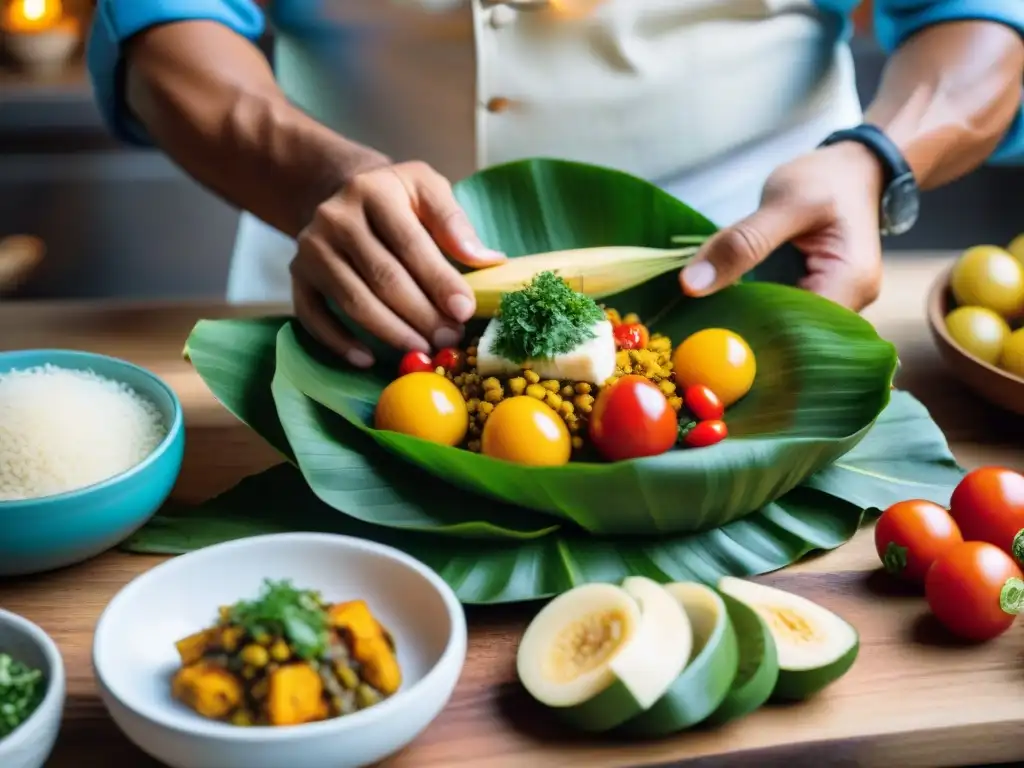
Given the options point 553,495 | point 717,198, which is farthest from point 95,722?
point 717,198

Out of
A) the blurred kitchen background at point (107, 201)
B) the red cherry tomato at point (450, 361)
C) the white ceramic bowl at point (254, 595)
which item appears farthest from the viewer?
the blurred kitchen background at point (107, 201)

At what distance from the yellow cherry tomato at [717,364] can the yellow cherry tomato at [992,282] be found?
35 centimetres

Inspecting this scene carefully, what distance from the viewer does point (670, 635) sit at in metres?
0.77

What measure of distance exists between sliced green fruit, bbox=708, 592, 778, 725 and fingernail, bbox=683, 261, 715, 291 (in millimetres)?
477

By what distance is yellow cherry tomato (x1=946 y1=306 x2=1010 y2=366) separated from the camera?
4.11 ft

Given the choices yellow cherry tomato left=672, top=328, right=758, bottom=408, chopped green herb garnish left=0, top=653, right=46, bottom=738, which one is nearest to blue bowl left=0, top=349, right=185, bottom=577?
chopped green herb garnish left=0, top=653, right=46, bottom=738

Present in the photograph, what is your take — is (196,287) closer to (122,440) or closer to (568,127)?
(568,127)

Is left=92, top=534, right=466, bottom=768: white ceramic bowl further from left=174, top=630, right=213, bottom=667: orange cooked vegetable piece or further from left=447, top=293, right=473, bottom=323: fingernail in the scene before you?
left=447, top=293, right=473, bottom=323: fingernail

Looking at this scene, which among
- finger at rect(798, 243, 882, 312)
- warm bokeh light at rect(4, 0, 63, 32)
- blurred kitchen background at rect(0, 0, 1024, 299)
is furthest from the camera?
blurred kitchen background at rect(0, 0, 1024, 299)

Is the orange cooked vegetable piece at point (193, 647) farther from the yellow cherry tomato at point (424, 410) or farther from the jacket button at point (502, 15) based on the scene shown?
the jacket button at point (502, 15)

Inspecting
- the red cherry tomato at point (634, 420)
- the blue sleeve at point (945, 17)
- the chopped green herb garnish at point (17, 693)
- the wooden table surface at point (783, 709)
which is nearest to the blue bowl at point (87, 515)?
the wooden table surface at point (783, 709)

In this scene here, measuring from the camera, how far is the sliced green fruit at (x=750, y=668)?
0.76 meters

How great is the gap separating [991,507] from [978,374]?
0.28 meters

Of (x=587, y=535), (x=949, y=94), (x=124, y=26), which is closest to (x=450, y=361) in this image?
(x=587, y=535)
